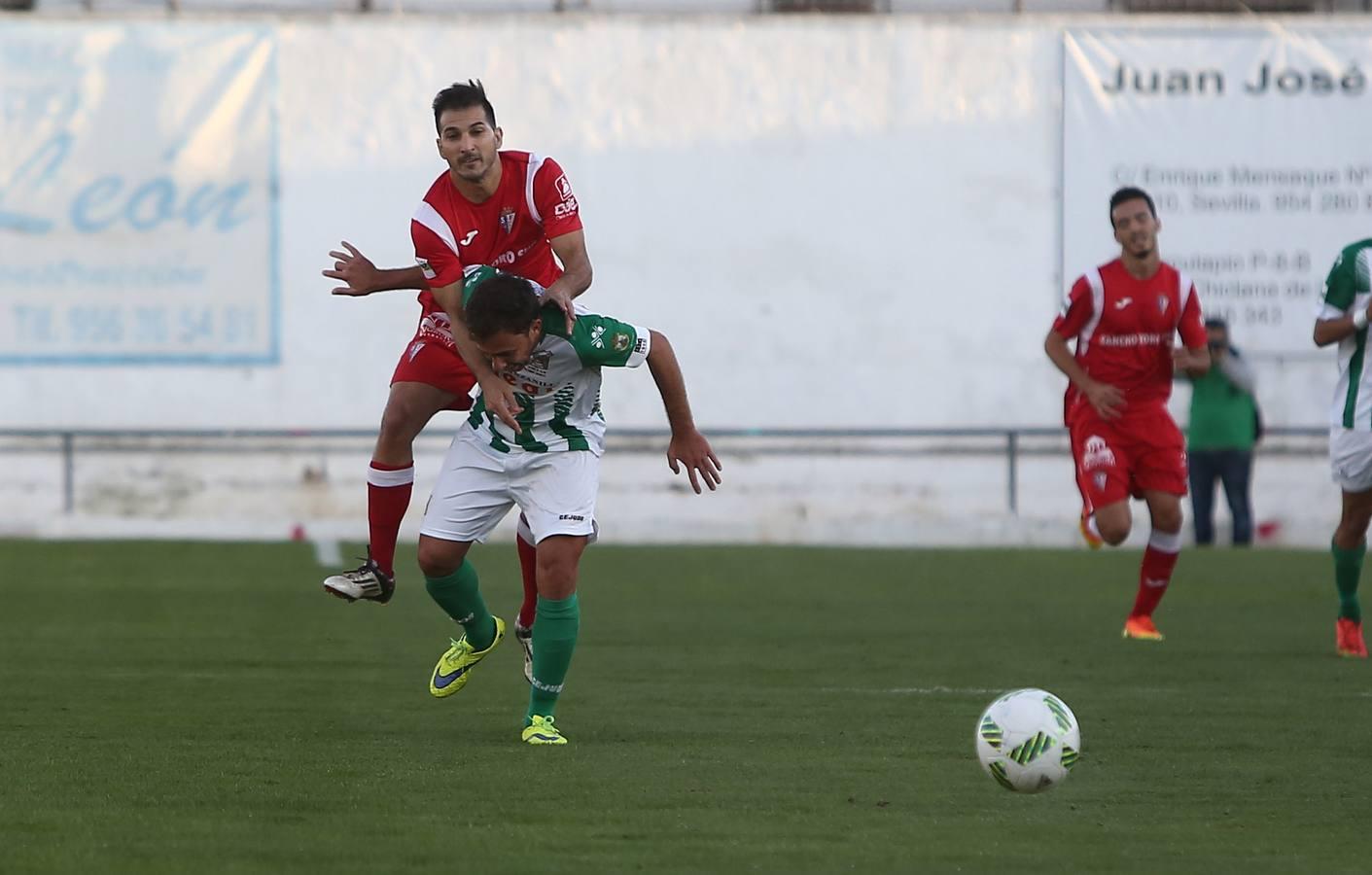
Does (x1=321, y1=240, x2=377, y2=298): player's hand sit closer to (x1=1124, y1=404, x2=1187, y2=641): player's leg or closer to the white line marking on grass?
the white line marking on grass

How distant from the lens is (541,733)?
6.86m

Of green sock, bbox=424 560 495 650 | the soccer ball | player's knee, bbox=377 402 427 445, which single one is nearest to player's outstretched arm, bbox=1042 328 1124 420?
player's knee, bbox=377 402 427 445

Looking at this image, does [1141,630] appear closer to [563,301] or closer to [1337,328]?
[1337,328]

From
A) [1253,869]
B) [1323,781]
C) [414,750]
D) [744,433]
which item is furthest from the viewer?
[744,433]

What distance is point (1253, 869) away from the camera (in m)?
4.87

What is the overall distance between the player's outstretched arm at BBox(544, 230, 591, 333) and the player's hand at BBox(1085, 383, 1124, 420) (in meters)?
3.53

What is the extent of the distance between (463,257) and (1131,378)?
4.26 meters

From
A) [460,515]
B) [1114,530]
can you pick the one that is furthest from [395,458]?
[1114,530]


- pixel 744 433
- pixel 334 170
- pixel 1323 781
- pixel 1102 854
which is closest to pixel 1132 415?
pixel 1323 781

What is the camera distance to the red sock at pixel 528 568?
26.1ft

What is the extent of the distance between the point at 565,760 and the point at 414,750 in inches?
20.4

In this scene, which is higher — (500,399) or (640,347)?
(640,347)

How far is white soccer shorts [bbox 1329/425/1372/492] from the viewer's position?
31.5 ft

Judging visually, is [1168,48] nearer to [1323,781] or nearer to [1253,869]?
[1323,781]
